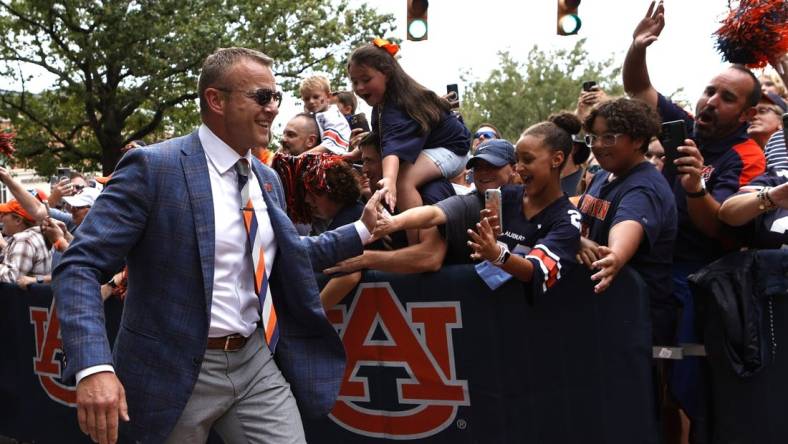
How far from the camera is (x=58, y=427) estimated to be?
7.19 meters

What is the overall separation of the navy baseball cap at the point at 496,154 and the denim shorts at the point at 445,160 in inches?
7.3

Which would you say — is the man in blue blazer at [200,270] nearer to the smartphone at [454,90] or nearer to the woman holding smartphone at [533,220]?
the woman holding smartphone at [533,220]

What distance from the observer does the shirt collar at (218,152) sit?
11.8ft

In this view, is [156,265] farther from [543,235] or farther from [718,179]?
[718,179]

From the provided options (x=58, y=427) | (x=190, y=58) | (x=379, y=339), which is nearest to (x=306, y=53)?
(x=190, y=58)

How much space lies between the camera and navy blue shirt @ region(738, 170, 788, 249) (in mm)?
4152

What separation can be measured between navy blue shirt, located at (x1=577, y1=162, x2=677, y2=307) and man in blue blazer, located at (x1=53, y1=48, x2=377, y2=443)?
5.19 feet

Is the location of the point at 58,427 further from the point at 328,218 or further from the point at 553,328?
the point at 553,328

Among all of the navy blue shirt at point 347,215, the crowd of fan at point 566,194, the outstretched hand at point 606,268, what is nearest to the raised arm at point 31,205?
the crowd of fan at point 566,194

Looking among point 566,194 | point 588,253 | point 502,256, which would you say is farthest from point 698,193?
point 502,256

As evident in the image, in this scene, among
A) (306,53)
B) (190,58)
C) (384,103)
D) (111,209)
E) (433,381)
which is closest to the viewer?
(111,209)

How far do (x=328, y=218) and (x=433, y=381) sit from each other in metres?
1.19

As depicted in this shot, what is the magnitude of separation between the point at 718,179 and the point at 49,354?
17.1 ft

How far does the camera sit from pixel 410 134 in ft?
17.1
